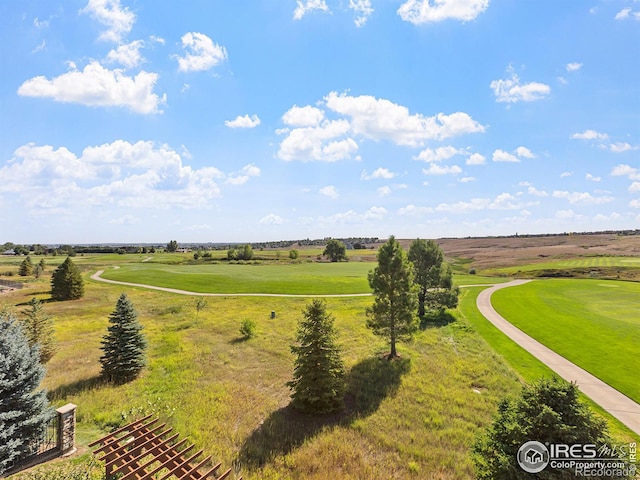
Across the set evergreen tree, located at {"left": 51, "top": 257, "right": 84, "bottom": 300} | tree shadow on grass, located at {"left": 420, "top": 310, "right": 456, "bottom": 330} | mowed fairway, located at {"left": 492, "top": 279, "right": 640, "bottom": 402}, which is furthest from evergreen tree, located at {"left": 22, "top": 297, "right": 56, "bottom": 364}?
mowed fairway, located at {"left": 492, "top": 279, "right": 640, "bottom": 402}

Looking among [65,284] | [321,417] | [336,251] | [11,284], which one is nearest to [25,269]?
[11,284]

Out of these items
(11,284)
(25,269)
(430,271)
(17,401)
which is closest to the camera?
(17,401)

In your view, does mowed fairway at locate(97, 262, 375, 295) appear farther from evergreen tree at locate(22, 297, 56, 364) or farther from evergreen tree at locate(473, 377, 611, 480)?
evergreen tree at locate(473, 377, 611, 480)

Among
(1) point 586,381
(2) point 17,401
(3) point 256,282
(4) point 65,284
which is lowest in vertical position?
(1) point 586,381

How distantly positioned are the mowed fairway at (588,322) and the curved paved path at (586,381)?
0.59 metres

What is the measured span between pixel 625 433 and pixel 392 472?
39.9ft

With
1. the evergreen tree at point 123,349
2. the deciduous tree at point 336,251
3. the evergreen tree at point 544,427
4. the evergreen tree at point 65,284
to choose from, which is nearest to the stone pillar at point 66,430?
the evergreen tree at point 123,349

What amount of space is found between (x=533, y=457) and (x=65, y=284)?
58.2m

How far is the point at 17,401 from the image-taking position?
1003 cm

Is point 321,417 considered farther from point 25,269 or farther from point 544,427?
point 25,269

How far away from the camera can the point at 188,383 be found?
18.2 m

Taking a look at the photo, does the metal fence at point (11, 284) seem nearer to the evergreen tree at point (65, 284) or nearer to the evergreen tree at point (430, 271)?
the evergreen tree at point (65, 284)

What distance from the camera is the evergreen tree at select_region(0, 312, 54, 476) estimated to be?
366 inches

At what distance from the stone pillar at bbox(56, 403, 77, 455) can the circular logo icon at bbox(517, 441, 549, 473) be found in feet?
48.1
